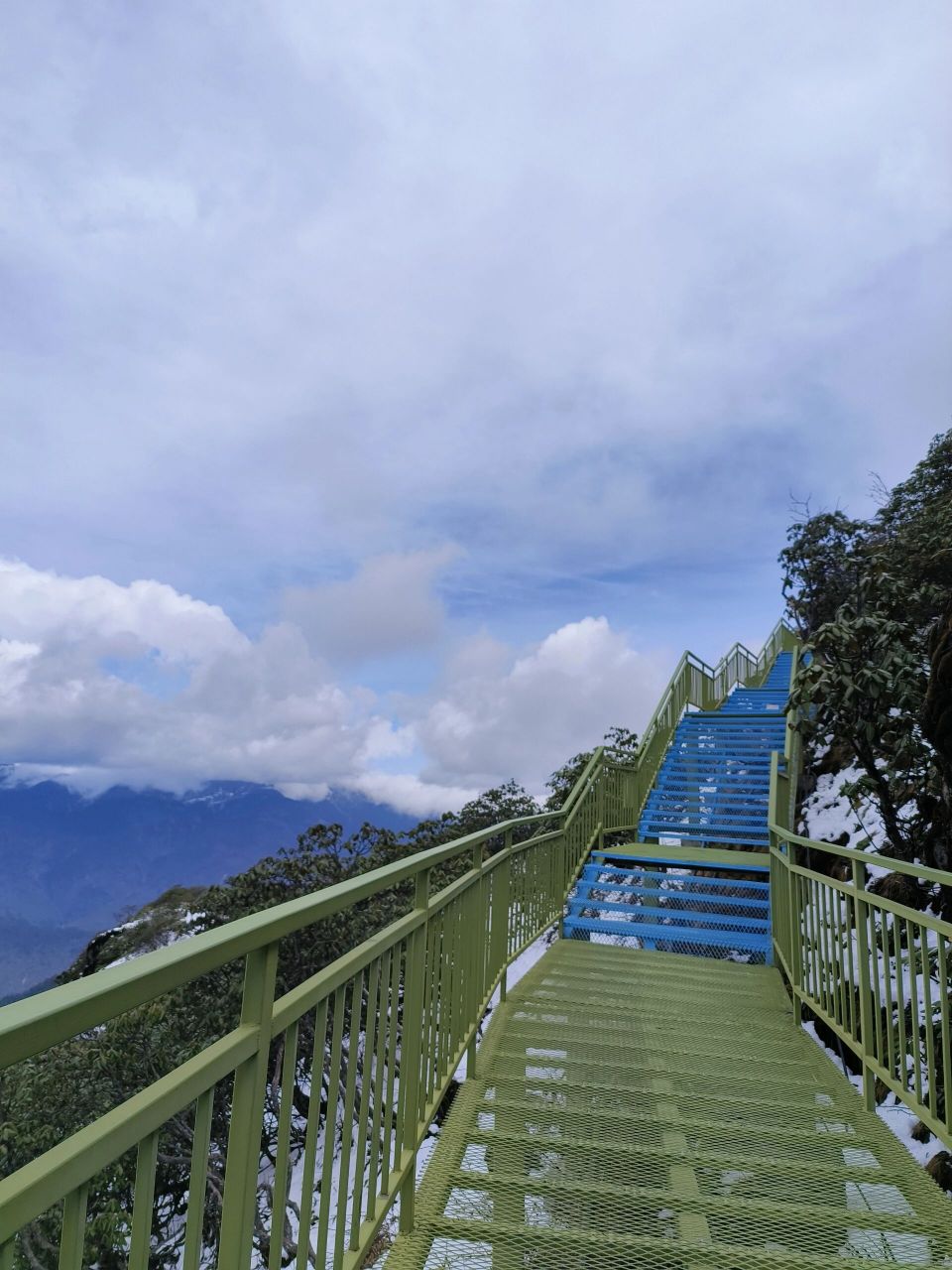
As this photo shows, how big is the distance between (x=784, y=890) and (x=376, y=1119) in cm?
448

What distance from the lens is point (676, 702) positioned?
14.5m

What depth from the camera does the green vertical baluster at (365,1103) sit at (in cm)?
189

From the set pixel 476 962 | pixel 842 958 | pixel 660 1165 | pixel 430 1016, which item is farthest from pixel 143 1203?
pixel 842 958

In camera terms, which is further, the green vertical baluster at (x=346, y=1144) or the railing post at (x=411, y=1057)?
the railing post at (x=411, y=1057)

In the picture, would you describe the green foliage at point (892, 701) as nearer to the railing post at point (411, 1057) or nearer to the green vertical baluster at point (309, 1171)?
the railing post at point (411, 1057)

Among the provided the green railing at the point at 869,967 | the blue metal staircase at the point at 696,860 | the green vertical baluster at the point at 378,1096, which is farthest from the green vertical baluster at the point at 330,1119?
the blue metal staircase at the point at 696,860

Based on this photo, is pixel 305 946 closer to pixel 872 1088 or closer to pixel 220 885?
pixel 220 885

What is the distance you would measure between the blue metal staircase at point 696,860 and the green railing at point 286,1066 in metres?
3.67

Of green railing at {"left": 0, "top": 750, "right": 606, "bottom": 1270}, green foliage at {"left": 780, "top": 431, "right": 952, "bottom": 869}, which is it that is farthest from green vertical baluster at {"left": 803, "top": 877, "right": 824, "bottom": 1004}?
green railing at {"left": 0, "top": 750, "right": 606, "bottom": 1270}

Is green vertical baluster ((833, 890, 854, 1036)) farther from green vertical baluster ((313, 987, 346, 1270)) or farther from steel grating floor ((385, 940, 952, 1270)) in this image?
green vertical baluster ((313, 987, 346, 1270))

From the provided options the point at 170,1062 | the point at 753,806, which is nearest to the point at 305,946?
the point at 170,1062

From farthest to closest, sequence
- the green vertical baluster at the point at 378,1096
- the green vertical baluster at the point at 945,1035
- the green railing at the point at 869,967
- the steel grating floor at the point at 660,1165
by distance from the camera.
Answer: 1. the green railing at the point at 869,967
2. the green vertical baluster at the point at 945,1035
3. the steel grating floor at the point at 660,1165
4. the green vertical baluster at the point at 378,1096

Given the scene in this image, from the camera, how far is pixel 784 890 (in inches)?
222

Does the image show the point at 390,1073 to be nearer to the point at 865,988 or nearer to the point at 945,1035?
the point at 945,1035
